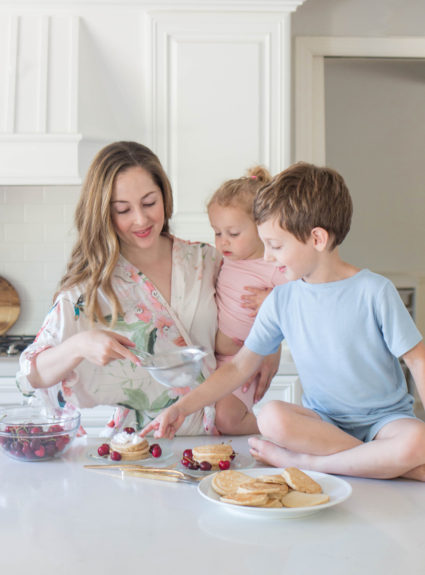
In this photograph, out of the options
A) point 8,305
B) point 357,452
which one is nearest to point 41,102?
point 8,305

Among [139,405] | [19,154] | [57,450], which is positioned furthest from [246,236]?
[19,154]

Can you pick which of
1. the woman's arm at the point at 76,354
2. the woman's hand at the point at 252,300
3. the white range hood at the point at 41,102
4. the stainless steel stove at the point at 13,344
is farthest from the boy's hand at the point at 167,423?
the white range hood at the point at 41,102

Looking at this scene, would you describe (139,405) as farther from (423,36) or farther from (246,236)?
(423,36)

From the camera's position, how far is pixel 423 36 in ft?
11.6

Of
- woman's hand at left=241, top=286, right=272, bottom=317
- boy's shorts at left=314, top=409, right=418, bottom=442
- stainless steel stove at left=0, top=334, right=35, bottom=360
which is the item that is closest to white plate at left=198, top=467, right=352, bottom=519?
boy's shorts at left=314, top=409, right=418, bottom=442

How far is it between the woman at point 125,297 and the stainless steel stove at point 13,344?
4.14ft

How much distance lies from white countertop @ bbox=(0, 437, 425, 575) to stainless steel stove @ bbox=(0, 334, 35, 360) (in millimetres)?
1754

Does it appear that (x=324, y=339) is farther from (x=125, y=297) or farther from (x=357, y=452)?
(x=125, y=297)

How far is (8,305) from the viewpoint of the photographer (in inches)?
134

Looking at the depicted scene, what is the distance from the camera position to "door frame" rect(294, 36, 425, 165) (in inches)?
136

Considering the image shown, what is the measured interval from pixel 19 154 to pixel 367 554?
2532 mm

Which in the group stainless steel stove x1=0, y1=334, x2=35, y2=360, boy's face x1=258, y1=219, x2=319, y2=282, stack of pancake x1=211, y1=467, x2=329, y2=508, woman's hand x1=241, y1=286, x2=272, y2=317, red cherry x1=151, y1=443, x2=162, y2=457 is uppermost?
boy's face x1=258, y1=219, x2=319, y2=282

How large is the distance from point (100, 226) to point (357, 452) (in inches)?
33.6

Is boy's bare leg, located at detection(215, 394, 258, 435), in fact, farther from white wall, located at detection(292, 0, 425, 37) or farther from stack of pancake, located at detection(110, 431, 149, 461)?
white wall, located at detection(292, 0, 425, 37)
